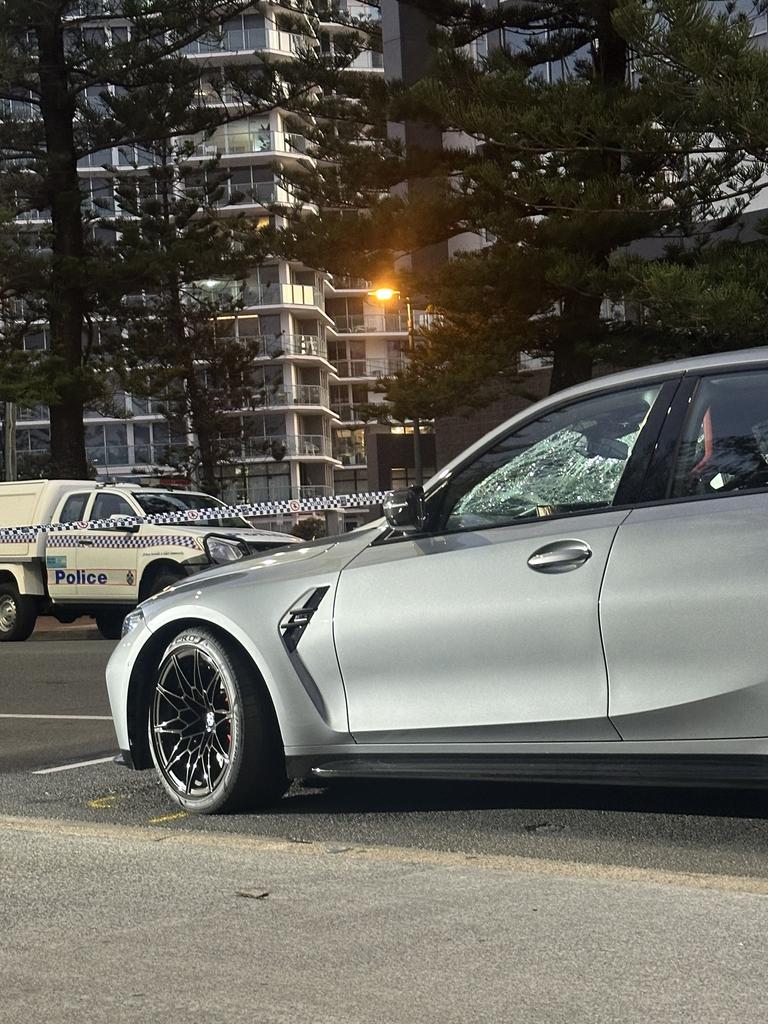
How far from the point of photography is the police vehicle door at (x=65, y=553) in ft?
62.6

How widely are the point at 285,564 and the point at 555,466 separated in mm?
1095

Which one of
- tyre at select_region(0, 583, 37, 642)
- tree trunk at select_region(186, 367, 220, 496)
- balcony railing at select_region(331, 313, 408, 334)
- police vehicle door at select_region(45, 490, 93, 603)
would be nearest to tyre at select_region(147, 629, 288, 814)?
police vehicle door at select_region(45, 490, 93, 603)

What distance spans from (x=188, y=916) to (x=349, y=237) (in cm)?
2350

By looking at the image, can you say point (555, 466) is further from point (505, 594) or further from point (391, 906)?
point (391, 906)

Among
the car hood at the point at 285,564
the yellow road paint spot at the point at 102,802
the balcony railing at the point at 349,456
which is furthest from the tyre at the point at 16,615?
the balcony railing at the point at 349,456

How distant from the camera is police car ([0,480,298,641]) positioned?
1814 centimetres

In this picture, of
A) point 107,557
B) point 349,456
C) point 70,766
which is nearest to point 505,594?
point 70,766

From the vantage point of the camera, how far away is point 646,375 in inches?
209

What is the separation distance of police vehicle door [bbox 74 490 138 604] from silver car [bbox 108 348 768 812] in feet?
40.3

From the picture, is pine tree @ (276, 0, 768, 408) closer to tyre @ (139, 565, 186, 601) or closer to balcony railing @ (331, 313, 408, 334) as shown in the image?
tyre @ (139, 565, 186, 601)

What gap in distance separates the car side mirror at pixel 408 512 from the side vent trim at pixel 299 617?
37cm

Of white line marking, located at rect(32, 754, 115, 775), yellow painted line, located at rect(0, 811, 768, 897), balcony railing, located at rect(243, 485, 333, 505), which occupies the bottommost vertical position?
balcony railing, located at rect(243, 485, 333, 505)

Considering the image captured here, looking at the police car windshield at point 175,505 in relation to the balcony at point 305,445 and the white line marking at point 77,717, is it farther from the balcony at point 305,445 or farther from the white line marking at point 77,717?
the balcony at point 305,445

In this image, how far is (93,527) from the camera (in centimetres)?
1895
